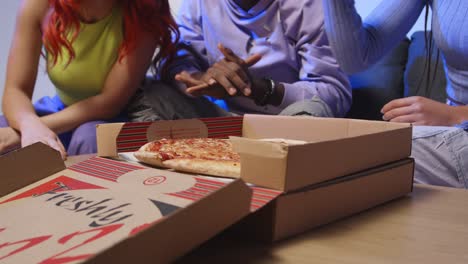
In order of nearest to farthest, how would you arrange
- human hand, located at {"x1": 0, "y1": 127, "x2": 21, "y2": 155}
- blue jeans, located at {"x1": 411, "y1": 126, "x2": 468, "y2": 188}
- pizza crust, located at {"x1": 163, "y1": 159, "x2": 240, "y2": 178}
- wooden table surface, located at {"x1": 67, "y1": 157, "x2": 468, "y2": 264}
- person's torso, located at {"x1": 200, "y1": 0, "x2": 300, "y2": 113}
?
wooden table surface, located at {"x1": 67, "y1": 157, "x2": 468, "y2": 264} < pizza crust, located at {"x1": 163, "y1": 159, "x2": 240, "y2": 178} < blue jeans, located at {"x1": 411, "y1": 126, "x2": 468, "y2": 188} < human hand, located at {"x1": 0, "y1": 127, "x2": 21, "y2": 155} < person's torso, located at {"x1": 200, "y1": 0, "x2": 300, "y2": 113}

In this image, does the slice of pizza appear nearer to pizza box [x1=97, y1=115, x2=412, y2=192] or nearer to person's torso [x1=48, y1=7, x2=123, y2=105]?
pizza box [x1=97, y1=115, x2=412, y2=192]

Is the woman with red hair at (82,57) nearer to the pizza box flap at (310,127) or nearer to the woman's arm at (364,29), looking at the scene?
the woman's arm at (364,29)

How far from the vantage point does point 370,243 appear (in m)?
0.47

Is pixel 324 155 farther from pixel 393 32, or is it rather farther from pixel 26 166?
pixel 393 32

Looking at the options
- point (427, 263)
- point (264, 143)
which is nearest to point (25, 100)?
point (264, 143)

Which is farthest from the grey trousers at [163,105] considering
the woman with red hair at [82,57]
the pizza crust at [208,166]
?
the pizza crust at [208,166]

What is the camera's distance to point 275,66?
61.2 inches

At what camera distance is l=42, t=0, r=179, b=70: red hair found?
1.38 meters

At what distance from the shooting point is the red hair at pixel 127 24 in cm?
138

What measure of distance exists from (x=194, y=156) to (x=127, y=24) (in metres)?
0.98

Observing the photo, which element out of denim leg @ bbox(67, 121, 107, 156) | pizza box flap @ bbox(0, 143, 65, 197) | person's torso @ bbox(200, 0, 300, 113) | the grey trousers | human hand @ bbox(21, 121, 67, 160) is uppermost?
person's torso @ bbox(200, 0, 300, 113)

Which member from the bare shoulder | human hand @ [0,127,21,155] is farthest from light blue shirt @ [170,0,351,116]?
human hand @ [0,127,21,155]

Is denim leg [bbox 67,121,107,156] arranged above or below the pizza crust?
below

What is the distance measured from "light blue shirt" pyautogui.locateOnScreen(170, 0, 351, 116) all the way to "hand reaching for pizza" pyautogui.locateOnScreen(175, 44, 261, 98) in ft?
0.54
